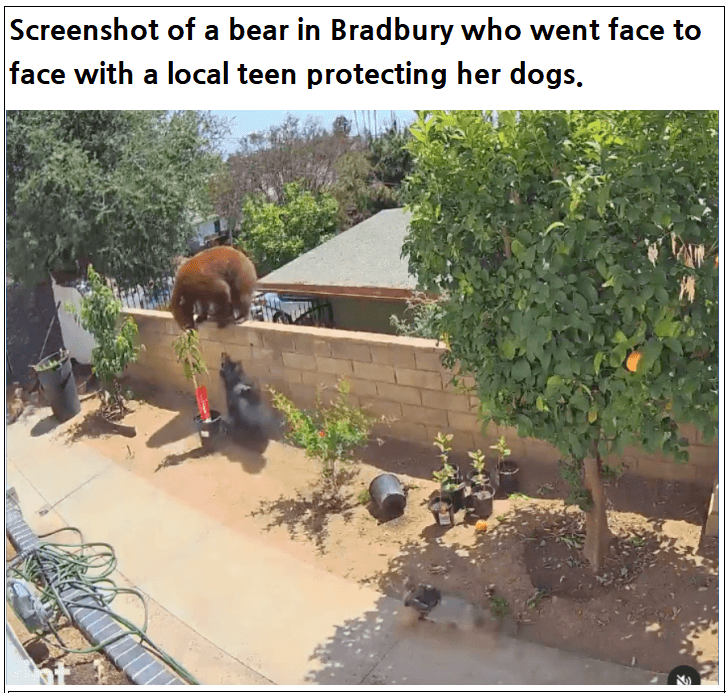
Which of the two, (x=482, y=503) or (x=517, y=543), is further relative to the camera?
(x=482, y=503)

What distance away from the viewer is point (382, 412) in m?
6.64

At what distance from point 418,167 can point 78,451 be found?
543cm

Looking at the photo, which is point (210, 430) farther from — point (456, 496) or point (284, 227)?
point (284, 227)

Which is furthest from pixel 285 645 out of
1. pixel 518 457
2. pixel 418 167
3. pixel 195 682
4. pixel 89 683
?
pixel 418 167

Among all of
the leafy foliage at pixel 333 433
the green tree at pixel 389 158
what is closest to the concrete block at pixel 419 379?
the leafy foliage at pixel 333 433

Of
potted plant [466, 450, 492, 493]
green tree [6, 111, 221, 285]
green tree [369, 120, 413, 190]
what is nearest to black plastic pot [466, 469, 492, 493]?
potted plant [466, 450, 492, 493]

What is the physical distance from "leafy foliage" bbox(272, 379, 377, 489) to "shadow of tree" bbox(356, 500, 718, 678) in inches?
39.8

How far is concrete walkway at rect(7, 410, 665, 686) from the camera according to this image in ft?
13.2

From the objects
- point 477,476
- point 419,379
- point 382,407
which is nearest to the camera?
point 477,476

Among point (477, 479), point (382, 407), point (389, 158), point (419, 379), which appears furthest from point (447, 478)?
point (389, 158)

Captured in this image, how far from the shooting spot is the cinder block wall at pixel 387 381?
5465 mm

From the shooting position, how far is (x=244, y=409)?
756 centimetres

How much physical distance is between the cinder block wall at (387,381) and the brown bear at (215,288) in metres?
0.43

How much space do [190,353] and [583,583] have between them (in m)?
4.85
